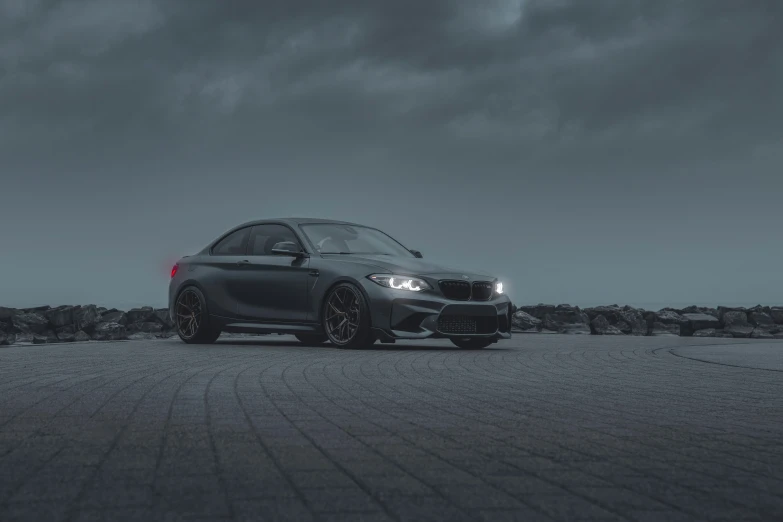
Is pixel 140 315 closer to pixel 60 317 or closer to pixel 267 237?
pixel 60 317

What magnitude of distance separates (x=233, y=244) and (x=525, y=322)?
27.3 ft

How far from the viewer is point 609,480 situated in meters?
3.63

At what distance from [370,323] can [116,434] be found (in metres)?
7.22

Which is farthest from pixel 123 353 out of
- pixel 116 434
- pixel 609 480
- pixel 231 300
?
pixel 609 480

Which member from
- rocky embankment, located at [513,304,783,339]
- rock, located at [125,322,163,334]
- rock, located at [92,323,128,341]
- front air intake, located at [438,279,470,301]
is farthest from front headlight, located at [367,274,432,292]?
rocky embankment, located at [513,304,783,339]

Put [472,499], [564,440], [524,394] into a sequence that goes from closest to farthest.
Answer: [472,499] < [564,440] < [524,394]

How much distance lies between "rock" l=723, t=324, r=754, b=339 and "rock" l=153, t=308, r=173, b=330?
1072cm

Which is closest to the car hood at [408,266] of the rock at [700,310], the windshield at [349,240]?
the windshield at [349,240]

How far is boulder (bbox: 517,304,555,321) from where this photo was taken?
68.6 ft

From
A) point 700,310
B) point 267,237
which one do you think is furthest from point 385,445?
point 700,310

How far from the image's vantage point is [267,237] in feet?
44.0

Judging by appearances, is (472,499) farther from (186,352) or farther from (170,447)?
(186,352)

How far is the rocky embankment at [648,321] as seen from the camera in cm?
2000

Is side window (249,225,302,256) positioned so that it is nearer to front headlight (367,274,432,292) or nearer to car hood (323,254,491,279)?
car hood (323,254,491,279)
